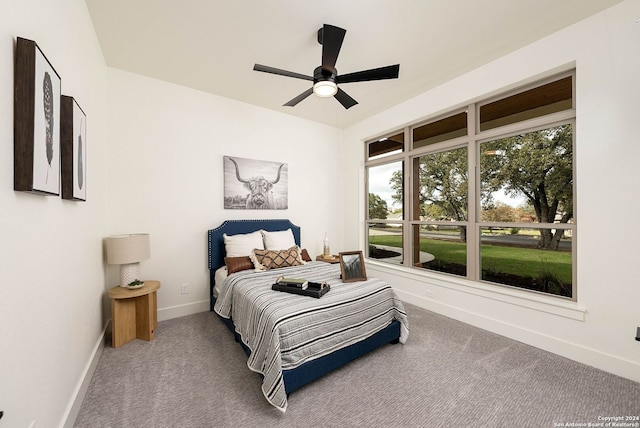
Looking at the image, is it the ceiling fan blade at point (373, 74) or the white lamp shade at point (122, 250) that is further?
the white lamp shade at point (122, 250)

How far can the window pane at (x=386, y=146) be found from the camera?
4090mm

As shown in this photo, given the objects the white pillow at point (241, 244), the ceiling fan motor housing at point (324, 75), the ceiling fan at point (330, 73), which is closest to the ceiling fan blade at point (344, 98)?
the ceiling fan at point (330, 73)

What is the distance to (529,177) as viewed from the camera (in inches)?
109

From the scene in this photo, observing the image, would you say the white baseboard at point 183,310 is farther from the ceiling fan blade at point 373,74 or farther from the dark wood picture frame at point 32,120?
the ceiling fan blade at point 373,74

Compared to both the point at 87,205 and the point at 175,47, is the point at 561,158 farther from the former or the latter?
the point at 87,205

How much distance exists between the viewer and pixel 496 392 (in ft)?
6.15

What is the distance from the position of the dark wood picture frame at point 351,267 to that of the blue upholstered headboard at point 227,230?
160 cm

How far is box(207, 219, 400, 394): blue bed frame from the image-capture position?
184 centimetres

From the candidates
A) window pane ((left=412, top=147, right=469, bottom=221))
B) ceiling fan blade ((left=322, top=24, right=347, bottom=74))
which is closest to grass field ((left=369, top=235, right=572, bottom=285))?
window pane ((left=412, top=147, right=469, bottom=221))

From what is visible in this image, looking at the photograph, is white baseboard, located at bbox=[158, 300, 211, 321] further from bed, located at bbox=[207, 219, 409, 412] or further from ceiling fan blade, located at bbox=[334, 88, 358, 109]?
ceiling fan blade, located at bbox=[334, 88, 358, 109]

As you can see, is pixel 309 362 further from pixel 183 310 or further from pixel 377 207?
pixel 377 207

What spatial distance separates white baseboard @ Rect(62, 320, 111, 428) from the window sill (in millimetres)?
3597

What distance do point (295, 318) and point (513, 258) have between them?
8.66 feet

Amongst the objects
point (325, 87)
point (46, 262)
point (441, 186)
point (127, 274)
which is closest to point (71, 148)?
point (46, 262)
